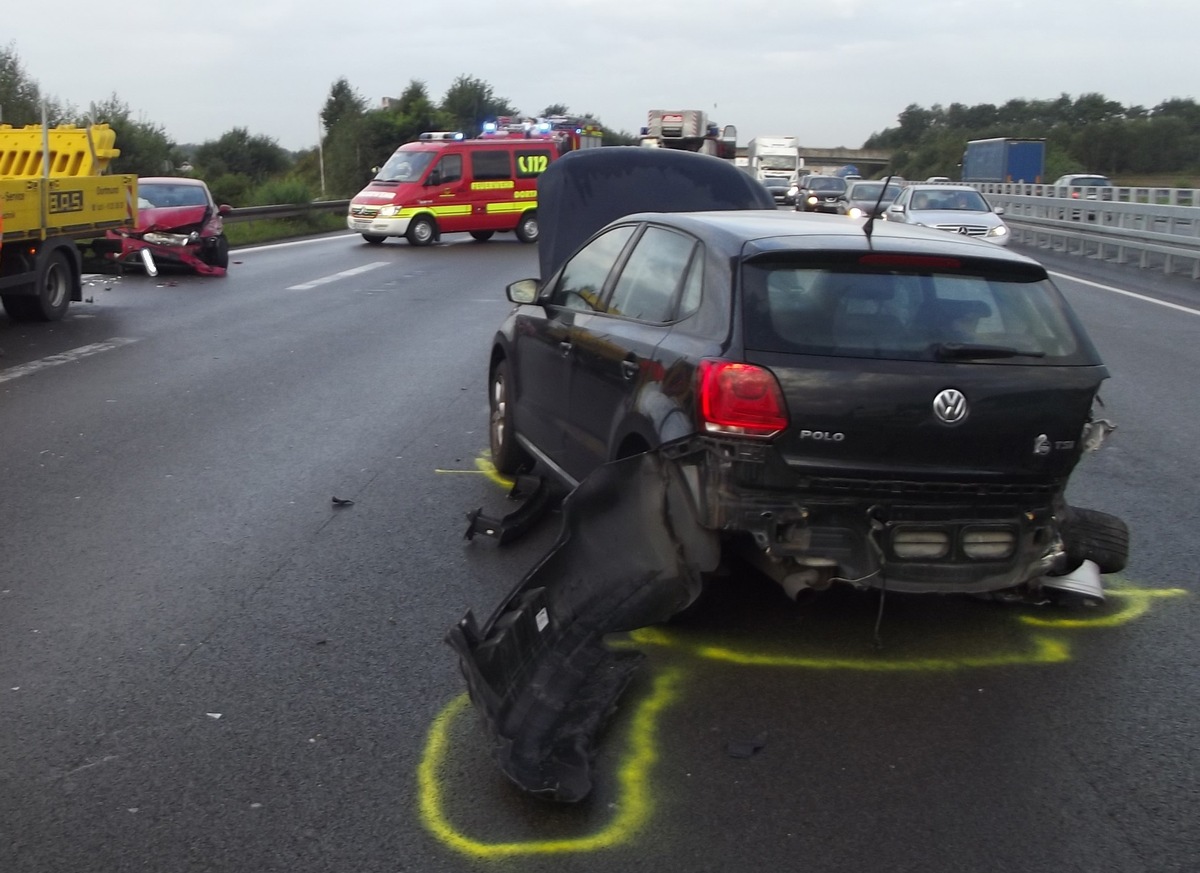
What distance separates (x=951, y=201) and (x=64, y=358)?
61.9 feet

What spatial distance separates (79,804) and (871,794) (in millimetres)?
2341

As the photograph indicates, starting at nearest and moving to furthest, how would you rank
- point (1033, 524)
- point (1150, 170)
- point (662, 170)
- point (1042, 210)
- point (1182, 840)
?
1. point (1182, 840)
2. point (1033, 524)
3. point (662, 170)
4. point (1042, 210)
5. point (1150, 170)

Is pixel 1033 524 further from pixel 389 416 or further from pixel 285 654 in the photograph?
pixel 389 416

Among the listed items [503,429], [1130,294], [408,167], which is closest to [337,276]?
[408,167]


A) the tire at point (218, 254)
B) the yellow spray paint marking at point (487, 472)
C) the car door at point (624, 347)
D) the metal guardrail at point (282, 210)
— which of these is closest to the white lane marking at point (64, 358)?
the yellow spray paint marking at point (487, 472)

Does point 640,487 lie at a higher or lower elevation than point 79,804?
higher

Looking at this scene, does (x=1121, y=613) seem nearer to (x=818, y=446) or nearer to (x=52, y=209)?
(x=818, y=446)

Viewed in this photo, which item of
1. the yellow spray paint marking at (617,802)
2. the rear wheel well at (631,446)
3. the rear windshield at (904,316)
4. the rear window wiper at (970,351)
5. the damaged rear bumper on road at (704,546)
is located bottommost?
the yellow spray paint marking at (617,802)

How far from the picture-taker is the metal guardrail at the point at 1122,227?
23.7 meters

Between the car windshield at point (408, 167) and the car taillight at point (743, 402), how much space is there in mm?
27555

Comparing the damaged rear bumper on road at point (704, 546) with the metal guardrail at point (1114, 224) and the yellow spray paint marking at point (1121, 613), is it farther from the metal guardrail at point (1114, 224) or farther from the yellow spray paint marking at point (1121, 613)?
the metal guardrail at point (1114, 224)

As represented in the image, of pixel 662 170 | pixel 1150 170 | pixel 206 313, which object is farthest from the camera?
pixel 1150 170

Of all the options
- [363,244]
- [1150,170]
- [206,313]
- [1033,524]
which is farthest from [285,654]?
[1150,170]

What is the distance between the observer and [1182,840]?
3914mm
